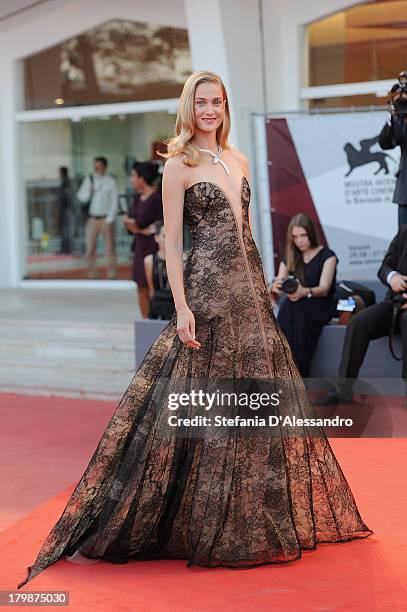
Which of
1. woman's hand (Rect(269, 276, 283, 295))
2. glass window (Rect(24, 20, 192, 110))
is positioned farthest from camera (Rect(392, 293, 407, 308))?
glass window (Rect(24, 20, 192, 110))

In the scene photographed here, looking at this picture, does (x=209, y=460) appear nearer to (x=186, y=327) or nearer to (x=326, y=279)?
(x=186, y=327)

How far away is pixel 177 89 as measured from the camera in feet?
42.2

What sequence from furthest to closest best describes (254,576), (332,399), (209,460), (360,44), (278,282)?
(360,44) < (278,282) < (332,399) < (209,460) < (254,576)

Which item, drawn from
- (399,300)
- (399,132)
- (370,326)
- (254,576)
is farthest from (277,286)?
(254,576)

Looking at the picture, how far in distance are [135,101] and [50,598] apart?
9905 mm

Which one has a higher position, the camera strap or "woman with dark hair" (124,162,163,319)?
"woman with dark hair" (124,162,163,319)

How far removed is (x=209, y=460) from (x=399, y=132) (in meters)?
4.23

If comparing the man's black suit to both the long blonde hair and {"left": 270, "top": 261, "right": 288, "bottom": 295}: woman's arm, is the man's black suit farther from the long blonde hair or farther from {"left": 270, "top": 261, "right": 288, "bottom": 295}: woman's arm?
the long blonde hair

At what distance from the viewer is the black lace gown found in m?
4.17

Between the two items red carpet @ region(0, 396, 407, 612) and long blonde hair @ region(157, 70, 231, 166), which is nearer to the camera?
red carpet @ region(0, 396, 407, 612)

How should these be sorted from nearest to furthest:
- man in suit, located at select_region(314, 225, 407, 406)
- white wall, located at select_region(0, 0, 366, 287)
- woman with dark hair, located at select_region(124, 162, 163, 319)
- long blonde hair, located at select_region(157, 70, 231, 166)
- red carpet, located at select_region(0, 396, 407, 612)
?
red carpet, located at select_region(0, 396, 407, 612)
long blonde hair, located at select_region(157, 70, 231, 166)
man in suit, located at select_region(314, 225, 407, 406)
woman with dark hair, located at select_region(124, 162, 163, 319)
white wall, located at select_region(0, 0, 366, 287)

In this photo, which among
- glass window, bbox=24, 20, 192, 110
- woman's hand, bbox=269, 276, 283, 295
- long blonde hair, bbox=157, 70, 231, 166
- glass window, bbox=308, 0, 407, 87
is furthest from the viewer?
glass window, bbox=24, 20, 192, 110

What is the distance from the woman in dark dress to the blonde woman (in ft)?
11.6

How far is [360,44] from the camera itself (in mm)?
11312
